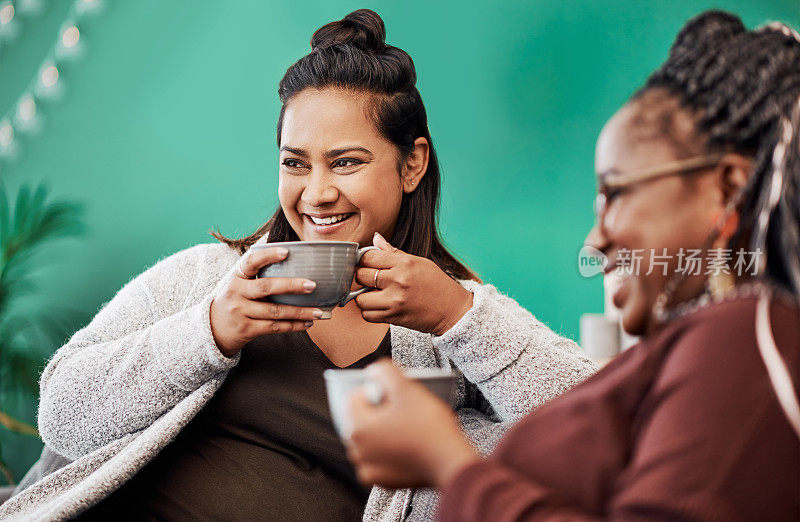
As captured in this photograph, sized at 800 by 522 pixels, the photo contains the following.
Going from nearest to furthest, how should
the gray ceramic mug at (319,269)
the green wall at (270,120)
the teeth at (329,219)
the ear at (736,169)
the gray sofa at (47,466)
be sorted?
the ear at (736,169)
the gray ceramic mug at (319,269)
the gray sofa at (47,466)
the teeth at (329,219)
the green wall at (270,120)

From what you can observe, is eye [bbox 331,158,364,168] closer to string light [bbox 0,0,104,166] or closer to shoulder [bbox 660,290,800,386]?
shoulder [bbox 660,290,800,386]

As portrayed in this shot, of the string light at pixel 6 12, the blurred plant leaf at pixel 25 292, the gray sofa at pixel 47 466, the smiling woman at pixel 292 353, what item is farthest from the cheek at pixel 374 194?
the string light at pixel 6 12

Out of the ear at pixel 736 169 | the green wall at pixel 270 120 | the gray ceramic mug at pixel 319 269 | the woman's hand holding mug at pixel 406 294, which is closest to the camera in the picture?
the ear at pixel 736 169

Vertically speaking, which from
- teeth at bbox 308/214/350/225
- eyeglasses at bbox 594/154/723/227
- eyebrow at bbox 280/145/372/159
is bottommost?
teeth at bbox 308/214/350/225

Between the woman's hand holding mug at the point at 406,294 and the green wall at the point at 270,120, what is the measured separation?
177cm

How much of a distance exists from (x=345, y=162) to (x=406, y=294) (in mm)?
395

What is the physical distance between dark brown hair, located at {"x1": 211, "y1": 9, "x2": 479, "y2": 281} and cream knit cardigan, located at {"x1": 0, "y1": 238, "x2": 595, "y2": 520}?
39cm

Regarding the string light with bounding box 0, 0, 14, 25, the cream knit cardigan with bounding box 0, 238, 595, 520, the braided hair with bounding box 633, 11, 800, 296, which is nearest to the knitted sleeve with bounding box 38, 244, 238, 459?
the cream knit cardigan with bounding box 0, 238, 595, 520

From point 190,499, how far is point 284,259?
19.2 inches

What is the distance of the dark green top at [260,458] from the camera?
119 centimetres

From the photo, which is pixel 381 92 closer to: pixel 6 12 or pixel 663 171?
pixel 663 171

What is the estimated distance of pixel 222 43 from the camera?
320 centimetres

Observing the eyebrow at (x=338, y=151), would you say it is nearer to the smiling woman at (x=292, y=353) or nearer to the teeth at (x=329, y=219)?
the smiling woman at (x=292, y=353)

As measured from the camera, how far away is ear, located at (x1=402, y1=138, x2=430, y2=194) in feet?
5.16
